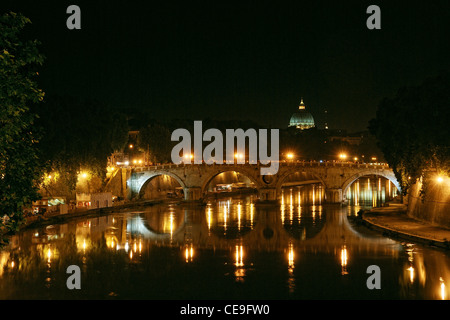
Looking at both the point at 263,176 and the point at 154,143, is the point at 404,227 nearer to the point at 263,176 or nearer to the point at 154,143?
the point at 263,176

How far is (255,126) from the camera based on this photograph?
11306 centimetres

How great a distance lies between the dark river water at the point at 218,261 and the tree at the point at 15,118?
7.68 metres

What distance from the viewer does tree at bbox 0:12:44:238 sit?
14320mm

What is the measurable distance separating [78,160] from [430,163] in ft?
105

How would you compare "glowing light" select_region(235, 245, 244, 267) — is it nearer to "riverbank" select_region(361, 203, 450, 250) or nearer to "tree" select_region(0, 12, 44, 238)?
"riverbank" select_region(361, 203, 450, 250)

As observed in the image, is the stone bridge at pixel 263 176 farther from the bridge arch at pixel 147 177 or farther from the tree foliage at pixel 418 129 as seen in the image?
the tree foliage at pixel 418 129

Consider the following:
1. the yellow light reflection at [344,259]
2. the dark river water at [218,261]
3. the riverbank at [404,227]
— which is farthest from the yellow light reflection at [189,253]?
the riverbank at [404,227]

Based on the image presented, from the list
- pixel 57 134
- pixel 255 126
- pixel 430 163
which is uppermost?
pixel 255 126

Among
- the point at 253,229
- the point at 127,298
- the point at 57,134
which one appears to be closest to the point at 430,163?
the point at 253,229

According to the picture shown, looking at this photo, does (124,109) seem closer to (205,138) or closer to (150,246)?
(205,138)

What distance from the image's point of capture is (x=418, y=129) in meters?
31.6

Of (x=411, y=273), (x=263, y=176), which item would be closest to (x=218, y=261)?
(x=411, y=273)

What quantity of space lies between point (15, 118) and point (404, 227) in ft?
85.5

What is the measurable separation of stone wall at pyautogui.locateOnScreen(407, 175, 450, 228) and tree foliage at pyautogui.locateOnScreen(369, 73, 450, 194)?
3.06 feet
